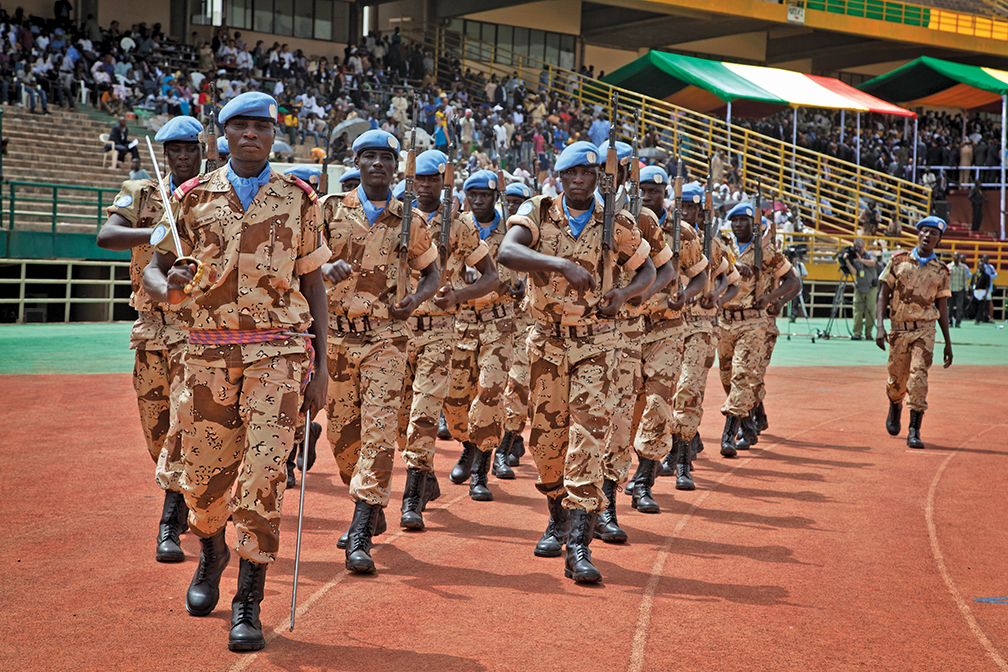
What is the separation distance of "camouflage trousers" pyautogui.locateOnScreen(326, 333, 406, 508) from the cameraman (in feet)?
66.0

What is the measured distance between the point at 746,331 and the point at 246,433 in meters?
6.94

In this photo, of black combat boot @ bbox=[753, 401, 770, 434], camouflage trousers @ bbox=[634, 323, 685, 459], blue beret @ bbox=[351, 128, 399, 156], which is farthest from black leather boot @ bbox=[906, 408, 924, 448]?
blue beret @ bbox=[351, 128, 399, 156]

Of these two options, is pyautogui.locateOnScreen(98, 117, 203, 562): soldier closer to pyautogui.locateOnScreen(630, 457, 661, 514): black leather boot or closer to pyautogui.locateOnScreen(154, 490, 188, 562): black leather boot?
pyautogui.locateOnScreen(154, 490, 188, 562): black leather boot

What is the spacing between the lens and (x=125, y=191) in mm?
6277

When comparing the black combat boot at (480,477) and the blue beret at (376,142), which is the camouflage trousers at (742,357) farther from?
the blue beret at (376,142)

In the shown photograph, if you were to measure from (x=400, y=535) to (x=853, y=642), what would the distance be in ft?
9.58

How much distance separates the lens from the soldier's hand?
5.93 meters

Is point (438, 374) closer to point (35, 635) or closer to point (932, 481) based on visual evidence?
point (35, 635)

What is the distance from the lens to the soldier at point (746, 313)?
1040 cm

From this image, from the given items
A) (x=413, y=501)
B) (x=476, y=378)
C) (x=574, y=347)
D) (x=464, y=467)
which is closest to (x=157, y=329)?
(x=413, y=501)

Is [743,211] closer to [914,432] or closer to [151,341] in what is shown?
[914,432]

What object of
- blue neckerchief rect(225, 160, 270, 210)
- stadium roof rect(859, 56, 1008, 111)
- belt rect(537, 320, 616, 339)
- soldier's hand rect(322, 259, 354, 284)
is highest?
stadium roof rect(859, 56, 1008, 111)

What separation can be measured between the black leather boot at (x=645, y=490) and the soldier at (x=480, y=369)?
109cm

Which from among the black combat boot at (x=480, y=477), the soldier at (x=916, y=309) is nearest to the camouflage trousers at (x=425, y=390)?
the black combat boot at (x=480, y=477)
